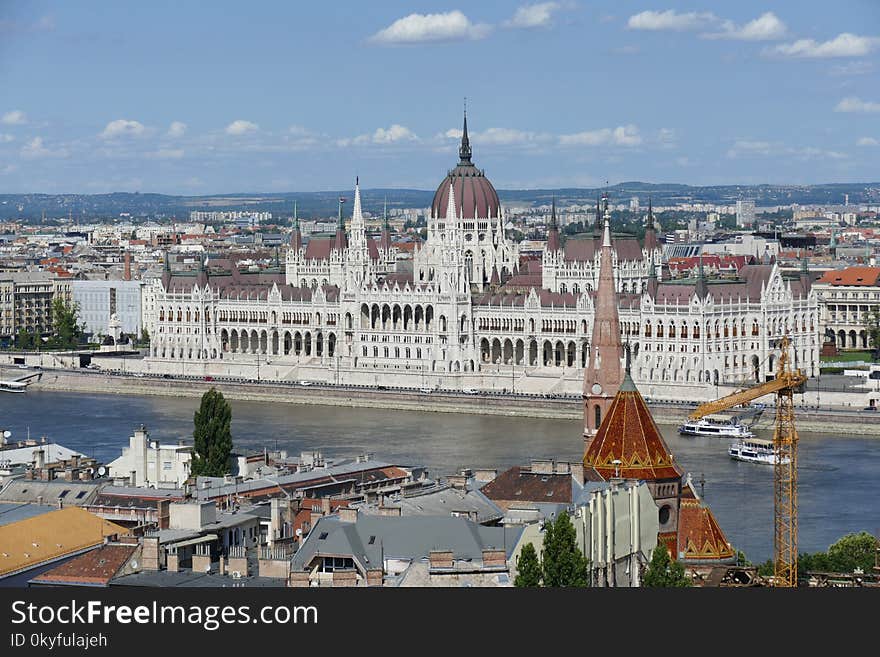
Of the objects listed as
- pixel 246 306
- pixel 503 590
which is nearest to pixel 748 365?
pixel 246 306

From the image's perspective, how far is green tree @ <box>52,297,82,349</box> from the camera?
83.9m

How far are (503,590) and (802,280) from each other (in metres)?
51.6

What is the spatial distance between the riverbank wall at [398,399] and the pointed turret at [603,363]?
1499cm

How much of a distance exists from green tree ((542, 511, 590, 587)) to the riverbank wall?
32383 millimetres

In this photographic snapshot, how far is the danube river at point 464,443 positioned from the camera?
39719mm

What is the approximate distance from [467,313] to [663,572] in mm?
45605

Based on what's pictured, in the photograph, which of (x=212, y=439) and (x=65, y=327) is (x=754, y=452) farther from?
(x=65, y=327)

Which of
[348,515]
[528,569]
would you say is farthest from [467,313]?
[528,569]

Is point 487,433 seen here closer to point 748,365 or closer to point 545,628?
point 748,365

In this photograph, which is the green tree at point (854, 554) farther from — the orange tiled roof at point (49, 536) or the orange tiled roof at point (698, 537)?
the orange tiled roof at point (49, 536)

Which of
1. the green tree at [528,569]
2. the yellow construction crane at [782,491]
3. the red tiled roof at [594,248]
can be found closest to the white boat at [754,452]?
the yellow construction crane at [782,491]

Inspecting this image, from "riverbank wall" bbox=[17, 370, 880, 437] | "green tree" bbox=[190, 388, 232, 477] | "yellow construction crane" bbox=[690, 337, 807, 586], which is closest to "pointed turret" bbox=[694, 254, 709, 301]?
"riverbank wall" bbox=[17, 370, 880, 437]

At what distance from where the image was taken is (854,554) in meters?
30.1

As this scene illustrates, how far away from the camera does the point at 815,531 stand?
37.3m
